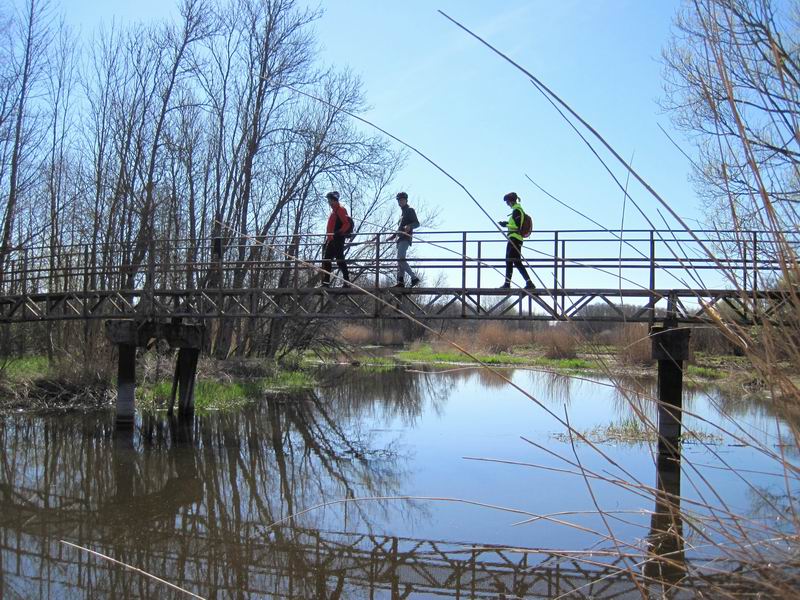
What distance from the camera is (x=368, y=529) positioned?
8438 mm

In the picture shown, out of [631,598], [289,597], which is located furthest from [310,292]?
[631,598]

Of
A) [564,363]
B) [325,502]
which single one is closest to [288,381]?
[564,363]

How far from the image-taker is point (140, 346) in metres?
15.3

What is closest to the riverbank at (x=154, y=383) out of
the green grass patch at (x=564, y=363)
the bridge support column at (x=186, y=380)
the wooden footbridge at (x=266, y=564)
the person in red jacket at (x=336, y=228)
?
the bridge support column at (x=186, y=380)

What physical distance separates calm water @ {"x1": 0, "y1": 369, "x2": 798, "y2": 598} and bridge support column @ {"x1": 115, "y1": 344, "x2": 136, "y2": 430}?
526 millimetres

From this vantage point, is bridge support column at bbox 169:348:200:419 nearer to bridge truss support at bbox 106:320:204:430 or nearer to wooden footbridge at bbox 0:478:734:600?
bridge truss support at bbox 106:320:204:430

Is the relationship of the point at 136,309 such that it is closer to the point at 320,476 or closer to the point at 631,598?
the point at 320,476

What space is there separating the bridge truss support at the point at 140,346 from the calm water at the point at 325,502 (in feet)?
1.95

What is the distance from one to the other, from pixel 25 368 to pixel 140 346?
618 cm

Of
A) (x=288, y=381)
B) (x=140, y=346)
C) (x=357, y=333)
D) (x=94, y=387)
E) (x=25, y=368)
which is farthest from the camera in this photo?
(x=357, y=333)

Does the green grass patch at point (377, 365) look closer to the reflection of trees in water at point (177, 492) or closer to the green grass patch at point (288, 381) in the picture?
the green grass patch at point (288, 381)

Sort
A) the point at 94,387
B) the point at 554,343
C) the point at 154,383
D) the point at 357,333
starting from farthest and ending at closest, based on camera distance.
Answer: the point at 357,333 → the point at 554,343 → the point at 154,383 → the point at 94,387

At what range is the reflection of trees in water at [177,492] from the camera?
7082mm

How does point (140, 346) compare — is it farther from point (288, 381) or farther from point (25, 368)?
point (288, 381)
